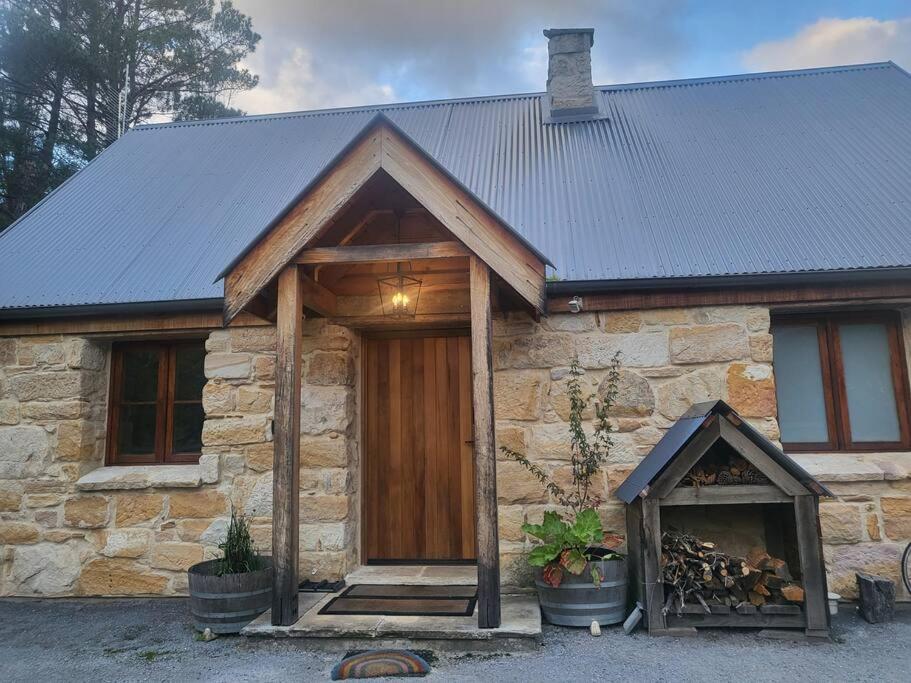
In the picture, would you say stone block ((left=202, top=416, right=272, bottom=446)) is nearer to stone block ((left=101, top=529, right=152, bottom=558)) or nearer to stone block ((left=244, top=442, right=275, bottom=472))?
stone block ((left=244, top=442, right=275, bottom=472))

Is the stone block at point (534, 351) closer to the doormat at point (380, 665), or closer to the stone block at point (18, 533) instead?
the doormat at point (380, 665)

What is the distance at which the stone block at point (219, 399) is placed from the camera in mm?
5066

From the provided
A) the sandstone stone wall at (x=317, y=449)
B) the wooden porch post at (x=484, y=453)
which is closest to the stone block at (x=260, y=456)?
the sandstone stone wall at (x=317, y=449)

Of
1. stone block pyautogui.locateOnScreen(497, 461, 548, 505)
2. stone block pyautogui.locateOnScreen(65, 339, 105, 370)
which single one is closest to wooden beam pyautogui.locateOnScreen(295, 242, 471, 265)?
stone block pyautogui.locateOnScreen(497, 461, 548, 505)

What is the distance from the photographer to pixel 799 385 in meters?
4.86

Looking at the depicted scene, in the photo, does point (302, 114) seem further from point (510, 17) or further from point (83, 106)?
point (83, 106)

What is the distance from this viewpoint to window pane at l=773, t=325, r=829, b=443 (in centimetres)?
480

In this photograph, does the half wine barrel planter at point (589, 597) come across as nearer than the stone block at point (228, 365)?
Yes

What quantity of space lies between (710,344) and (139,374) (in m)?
5.06

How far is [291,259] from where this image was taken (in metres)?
4.00

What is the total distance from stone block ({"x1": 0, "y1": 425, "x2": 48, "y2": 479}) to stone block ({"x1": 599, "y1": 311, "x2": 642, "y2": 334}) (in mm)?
4910

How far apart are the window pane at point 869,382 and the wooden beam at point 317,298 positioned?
13.8 feet

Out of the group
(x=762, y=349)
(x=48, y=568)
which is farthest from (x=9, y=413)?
(x=762, y=349)

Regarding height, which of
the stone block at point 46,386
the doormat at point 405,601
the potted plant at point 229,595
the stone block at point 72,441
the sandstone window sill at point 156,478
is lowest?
the doormat at point 405,601
